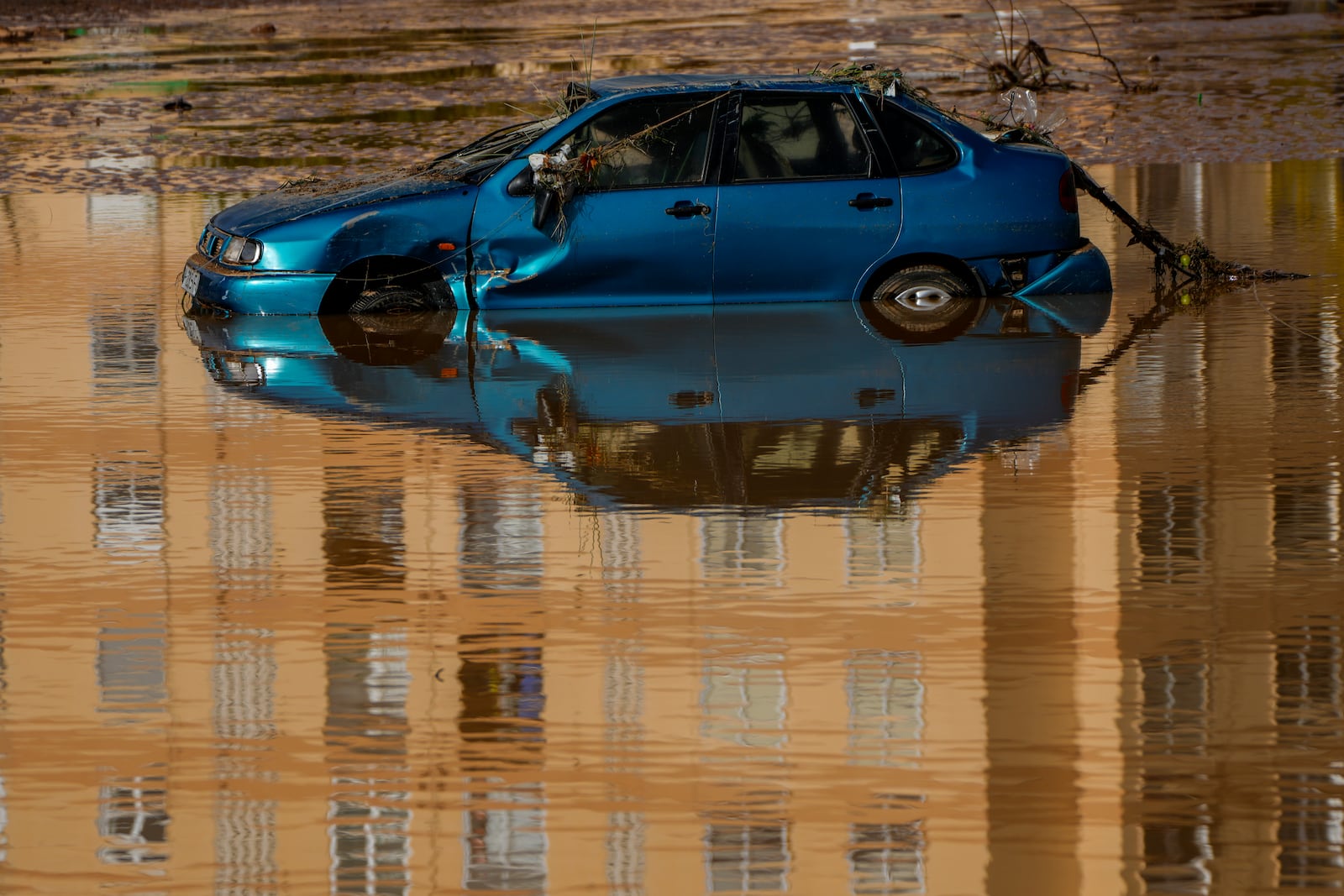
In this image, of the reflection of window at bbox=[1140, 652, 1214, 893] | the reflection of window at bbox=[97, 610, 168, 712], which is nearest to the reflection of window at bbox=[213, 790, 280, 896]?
the reflection of window at bbox=[97, 610, 168, 712]

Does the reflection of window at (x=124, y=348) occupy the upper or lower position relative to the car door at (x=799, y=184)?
lower

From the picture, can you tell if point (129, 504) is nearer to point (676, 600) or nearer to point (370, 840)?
point (676, 600)

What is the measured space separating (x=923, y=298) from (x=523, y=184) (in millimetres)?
2361

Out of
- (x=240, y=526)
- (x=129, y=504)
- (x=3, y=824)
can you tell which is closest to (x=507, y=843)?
(x=3, y=824)

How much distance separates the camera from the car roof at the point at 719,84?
1069cm

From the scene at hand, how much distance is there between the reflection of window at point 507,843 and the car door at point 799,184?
20.3 feet

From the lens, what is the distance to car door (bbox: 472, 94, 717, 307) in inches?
420

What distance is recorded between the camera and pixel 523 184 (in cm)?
1057

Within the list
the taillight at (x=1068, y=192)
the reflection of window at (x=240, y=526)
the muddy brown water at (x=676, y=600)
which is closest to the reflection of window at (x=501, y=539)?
the muddy brown water at (x=676, y=600)

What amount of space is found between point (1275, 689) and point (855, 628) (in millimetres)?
1231

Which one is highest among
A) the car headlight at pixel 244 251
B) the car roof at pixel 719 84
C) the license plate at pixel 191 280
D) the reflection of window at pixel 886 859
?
the car roof at pixel 719 84

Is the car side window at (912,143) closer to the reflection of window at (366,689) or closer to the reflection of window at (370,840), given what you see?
the reflection of window at (366,689)

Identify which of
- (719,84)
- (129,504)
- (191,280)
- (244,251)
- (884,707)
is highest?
(719,84)

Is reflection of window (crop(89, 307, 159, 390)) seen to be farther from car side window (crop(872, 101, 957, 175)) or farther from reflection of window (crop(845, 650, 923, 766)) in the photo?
reflection of window (crop(845, 650, 923, 766))
